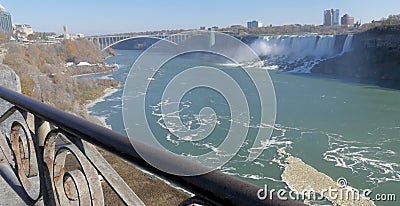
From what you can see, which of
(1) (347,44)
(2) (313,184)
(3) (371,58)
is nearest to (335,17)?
(1) (347,44)

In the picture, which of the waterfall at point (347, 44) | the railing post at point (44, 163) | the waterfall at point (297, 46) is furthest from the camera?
the waterfall at point (297, 46)

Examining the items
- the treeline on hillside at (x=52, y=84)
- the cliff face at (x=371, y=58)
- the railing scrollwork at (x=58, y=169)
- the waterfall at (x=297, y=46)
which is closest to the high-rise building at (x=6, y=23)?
the treeline on hillside at (x=52, y=84)

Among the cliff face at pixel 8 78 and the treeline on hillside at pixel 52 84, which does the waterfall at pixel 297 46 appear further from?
the cliff face at pixel 8 78

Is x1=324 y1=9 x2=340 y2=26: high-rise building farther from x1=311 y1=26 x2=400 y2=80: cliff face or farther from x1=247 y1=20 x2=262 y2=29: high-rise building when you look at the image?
x1=311 y1=26 x2=400 y2=80: cliff face

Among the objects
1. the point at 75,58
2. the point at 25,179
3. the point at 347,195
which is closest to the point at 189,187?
the point at 25,179

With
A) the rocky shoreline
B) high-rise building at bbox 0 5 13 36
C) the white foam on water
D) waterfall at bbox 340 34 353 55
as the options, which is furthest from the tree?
the rocky shoreline

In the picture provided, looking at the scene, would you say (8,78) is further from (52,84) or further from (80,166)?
(52,84)

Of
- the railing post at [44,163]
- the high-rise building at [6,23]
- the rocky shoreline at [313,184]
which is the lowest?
the rocky shoreline at [313,184]
